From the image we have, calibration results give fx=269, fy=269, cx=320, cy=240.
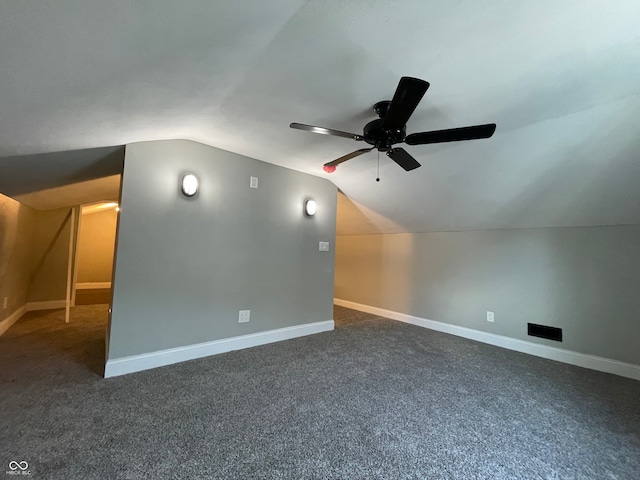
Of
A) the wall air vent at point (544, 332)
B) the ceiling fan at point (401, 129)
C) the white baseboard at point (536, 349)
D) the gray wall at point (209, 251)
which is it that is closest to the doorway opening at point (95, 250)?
the gray wall at point (209, 251)

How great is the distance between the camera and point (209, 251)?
2869mm

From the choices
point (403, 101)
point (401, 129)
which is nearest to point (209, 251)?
point (401, 129)

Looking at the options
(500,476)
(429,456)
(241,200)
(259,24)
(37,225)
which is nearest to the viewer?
(259,24)

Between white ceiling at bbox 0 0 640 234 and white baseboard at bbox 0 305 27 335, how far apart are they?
267 centimetres

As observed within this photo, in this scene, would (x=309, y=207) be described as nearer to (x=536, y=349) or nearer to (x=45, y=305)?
(x=536, y=349)

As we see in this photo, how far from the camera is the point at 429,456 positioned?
1.49 meters

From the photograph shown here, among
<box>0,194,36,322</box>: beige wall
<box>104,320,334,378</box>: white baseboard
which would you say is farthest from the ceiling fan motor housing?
<box>0,194,36,322</box>: beige wall

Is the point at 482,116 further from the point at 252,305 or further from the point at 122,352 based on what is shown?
the point at 122,352

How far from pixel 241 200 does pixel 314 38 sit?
2020 millimetres

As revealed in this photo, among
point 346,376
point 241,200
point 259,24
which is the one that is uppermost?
point 259,24

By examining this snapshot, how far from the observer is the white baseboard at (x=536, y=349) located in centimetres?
266

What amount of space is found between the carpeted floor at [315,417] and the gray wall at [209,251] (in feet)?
1.32

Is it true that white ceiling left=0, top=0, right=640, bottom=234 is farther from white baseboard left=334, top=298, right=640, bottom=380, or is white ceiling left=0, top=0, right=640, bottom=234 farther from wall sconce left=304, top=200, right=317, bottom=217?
white baseboard left=334, top=298, right=640, bottom=380

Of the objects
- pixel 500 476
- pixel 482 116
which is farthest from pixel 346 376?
pixel 482 116
